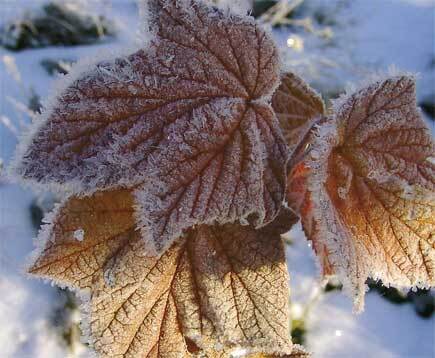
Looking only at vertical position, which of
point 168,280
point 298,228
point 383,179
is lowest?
point 168,280

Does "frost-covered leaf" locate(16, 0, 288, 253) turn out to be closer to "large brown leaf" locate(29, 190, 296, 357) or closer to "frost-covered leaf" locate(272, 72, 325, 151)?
"large brown leaf" locate(29, 190, 296, 357)

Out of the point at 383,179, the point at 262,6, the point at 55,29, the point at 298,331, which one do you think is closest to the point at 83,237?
the point at 383,179

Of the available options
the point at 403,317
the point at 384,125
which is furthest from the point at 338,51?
the point at 384,125

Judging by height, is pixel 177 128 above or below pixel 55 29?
below

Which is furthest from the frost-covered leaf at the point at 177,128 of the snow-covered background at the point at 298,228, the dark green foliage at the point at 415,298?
the dark green foliage at the point at 415,298

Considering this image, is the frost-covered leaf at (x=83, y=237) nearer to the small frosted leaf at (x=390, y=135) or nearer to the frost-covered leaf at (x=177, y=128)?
the frost-covered leaf at (x=177, y=128)

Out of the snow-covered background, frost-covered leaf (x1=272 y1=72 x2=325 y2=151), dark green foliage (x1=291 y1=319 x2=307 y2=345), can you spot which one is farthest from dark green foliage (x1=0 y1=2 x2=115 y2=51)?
frost-covered leaf (x1=272 y1=72 x2=325 y2=151)

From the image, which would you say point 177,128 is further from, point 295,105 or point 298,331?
point 298,331
